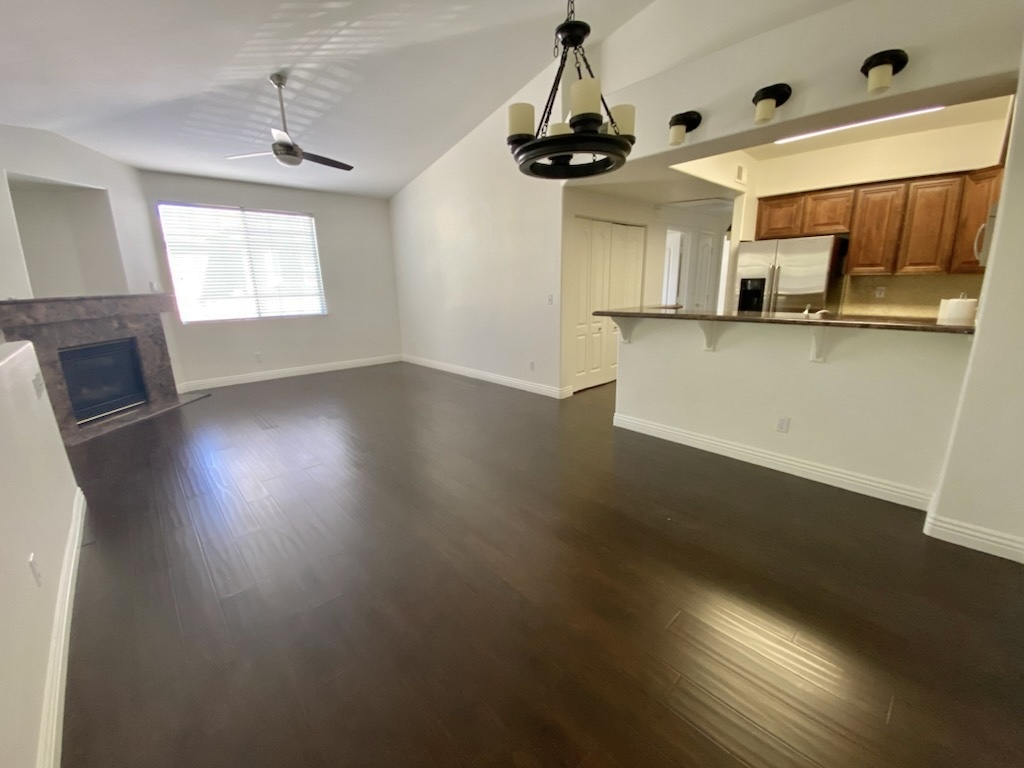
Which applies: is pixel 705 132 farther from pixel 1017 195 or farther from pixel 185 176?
pixel 185 176

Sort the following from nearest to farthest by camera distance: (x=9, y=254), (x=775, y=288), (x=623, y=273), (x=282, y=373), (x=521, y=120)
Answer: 1. (x=521, y=120)
2. (x=9, y=254)
3. (x=775, y=288)
4. (x=623, y=273)
5. (x=282, y=373)

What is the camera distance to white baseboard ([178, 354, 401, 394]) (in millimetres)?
5637

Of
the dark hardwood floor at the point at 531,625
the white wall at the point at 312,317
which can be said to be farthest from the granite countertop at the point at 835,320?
the white wall at the point at 312,317

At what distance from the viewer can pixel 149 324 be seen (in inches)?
186

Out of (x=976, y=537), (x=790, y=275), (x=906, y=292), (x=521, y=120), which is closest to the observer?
(x=521, y=120)

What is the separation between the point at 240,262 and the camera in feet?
19.1

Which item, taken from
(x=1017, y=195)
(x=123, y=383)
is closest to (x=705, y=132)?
(x=1017, y=195)

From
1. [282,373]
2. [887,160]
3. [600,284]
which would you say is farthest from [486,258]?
[887,160]

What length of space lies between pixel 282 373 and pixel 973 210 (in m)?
8.55

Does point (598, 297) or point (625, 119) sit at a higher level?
point (625, 119)

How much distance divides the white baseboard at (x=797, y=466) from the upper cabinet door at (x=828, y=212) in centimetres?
330

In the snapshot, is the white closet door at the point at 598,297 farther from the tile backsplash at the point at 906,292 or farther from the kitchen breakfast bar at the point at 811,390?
the tile backsplash at the point at 906,292

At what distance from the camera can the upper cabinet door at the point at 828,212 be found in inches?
182

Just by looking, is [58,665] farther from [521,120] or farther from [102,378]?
[102,378]
